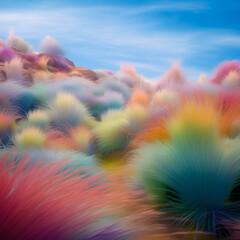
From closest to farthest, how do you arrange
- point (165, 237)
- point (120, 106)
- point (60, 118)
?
1. point (165, 237)
2. point (60, 118)
3. point (120, 106)

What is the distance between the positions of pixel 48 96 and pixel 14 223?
1.43 meters

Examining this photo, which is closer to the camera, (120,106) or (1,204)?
(1,204)

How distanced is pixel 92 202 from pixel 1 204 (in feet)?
0.60

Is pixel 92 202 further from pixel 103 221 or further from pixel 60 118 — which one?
pixel 60 118

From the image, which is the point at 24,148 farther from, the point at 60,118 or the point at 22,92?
the point at 22,92

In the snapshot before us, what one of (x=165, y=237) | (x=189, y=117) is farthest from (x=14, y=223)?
(x=189, y=117)

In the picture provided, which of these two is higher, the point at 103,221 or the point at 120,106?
the point at 120,106

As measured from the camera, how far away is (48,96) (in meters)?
1.71

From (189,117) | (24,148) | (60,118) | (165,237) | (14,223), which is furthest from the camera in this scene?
(60,118)

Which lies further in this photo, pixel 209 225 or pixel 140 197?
pixel 140 197

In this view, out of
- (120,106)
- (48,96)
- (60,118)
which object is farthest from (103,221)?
(120,106)

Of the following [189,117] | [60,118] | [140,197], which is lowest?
[140,197]

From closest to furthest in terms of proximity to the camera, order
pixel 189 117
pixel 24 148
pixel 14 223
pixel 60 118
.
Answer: pixel 14 223, pixel 189 117, pixel 24 148, pixel 60 118

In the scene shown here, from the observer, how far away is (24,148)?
3.13ft
